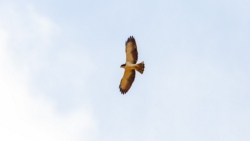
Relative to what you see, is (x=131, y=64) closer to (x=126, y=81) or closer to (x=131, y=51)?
(x=131, y=51)

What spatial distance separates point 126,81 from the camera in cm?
4912

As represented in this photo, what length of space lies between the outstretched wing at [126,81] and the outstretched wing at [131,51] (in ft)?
2.99

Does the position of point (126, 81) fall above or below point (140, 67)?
above

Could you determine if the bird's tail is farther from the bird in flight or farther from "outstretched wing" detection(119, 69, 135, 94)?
"outstretched wing" detection(119, 69, 135, 94)

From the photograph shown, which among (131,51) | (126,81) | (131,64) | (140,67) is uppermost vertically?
(131,51)

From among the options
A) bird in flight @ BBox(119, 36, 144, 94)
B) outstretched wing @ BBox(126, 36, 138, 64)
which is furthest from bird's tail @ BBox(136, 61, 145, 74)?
outstretched wing @ BBox(126, 36, 138, 64)

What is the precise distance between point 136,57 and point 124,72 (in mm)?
1623

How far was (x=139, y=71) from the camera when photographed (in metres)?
47.2

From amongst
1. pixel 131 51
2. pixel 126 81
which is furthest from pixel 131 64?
pixel 126 81

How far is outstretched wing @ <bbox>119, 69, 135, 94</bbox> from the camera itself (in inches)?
1909

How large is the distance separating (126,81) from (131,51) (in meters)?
2.49

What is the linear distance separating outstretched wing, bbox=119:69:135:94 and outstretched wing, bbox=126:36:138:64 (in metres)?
0.91

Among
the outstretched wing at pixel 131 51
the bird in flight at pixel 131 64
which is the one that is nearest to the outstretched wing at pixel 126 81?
the bird in flight at pixel 131 64

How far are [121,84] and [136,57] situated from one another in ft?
9.13
